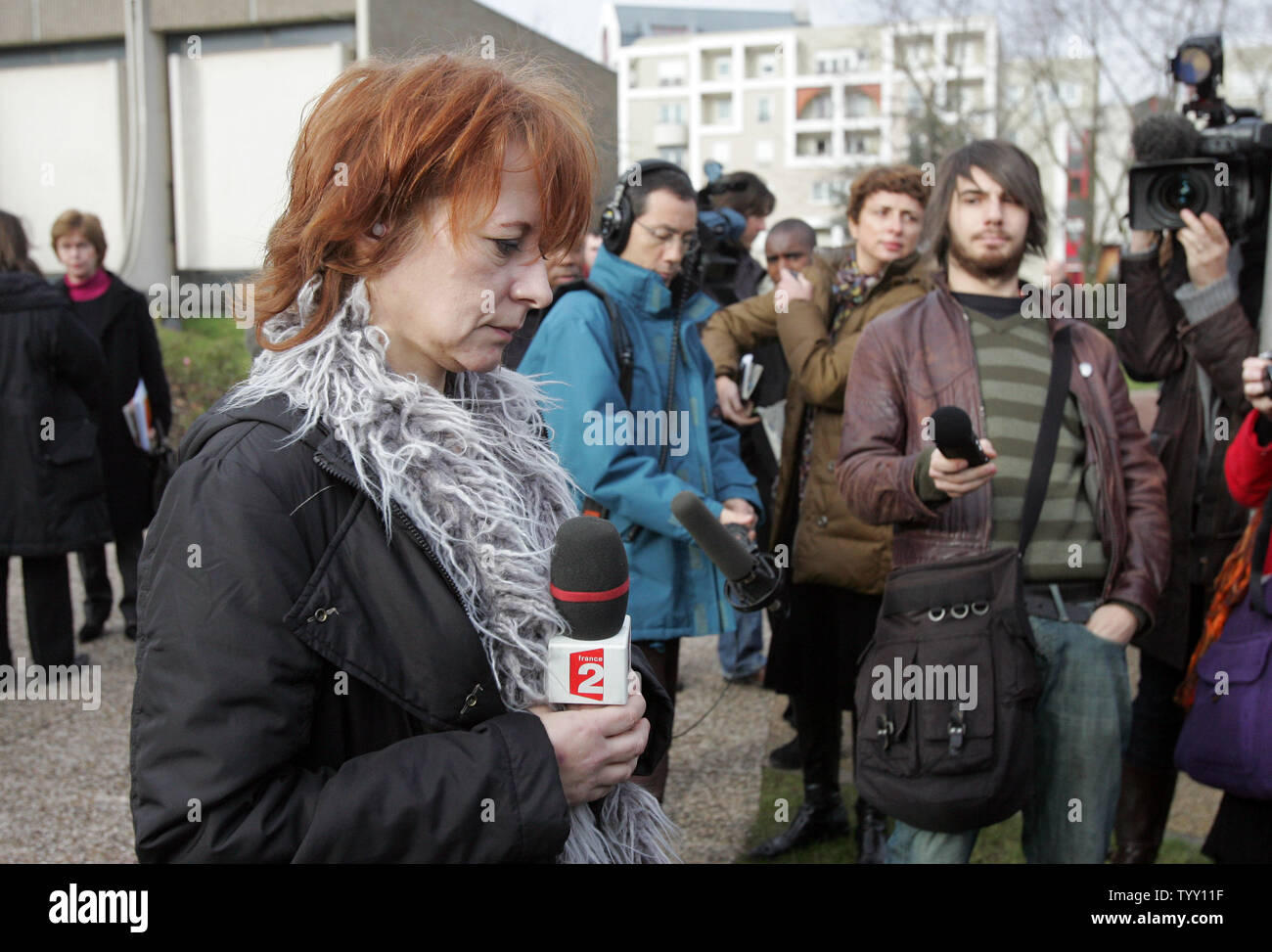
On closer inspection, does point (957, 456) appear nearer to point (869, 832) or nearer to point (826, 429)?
point (826, 429)

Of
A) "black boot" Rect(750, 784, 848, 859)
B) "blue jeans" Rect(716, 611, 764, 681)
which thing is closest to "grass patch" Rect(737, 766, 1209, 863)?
"black boot" Rect(750, 784, 848, 859)

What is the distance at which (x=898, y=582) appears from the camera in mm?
2973

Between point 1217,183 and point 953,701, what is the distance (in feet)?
6.78

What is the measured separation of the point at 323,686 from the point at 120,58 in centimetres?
Answer: 1466

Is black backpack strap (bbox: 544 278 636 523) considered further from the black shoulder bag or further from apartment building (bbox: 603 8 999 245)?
apartment building (bbox: 603 8 999 245)

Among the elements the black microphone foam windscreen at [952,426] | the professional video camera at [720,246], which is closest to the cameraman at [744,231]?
the professional video camera at [720,246]

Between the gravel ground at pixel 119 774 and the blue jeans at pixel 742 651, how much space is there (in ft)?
0.34

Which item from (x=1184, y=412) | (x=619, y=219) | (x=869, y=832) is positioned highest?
(x=619, y=219)

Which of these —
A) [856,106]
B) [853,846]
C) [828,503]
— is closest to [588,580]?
[828,503]

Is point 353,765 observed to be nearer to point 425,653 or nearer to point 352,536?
point 425,653

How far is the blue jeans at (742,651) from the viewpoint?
6031 millimetres

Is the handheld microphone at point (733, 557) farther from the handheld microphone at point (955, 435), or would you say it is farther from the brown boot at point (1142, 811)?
the brown boot at point (1142, 811)

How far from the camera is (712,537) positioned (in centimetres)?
269

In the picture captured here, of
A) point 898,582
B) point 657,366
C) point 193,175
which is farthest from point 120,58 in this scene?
point 898,582
